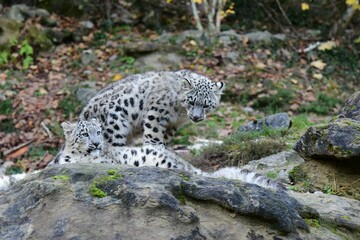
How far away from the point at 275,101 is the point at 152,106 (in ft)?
21.8

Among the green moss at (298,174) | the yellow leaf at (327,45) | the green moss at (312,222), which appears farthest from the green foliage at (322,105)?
the green moss at (312,222)

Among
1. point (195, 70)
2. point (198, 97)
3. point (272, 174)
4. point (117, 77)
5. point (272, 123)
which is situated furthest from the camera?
point (195, 70)

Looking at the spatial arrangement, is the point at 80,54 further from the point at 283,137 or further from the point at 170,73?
the point at 283,137

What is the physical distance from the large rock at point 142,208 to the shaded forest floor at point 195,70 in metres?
7.87

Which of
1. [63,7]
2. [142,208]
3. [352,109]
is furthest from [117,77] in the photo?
[142,208]

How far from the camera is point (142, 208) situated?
4.55 meters

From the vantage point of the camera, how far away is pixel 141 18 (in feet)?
67.6

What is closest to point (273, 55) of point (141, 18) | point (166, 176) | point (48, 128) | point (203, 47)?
point (203, 47)

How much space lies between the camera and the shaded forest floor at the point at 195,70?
1414cm

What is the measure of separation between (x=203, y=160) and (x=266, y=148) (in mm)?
972

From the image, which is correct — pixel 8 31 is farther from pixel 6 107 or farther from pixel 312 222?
pixel 312 222

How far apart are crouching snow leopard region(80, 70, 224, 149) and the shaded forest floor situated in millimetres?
3166

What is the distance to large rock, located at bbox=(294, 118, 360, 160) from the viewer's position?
6.25 metres

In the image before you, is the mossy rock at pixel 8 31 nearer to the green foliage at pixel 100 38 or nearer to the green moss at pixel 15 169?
the green foliage at pixel 100 38
